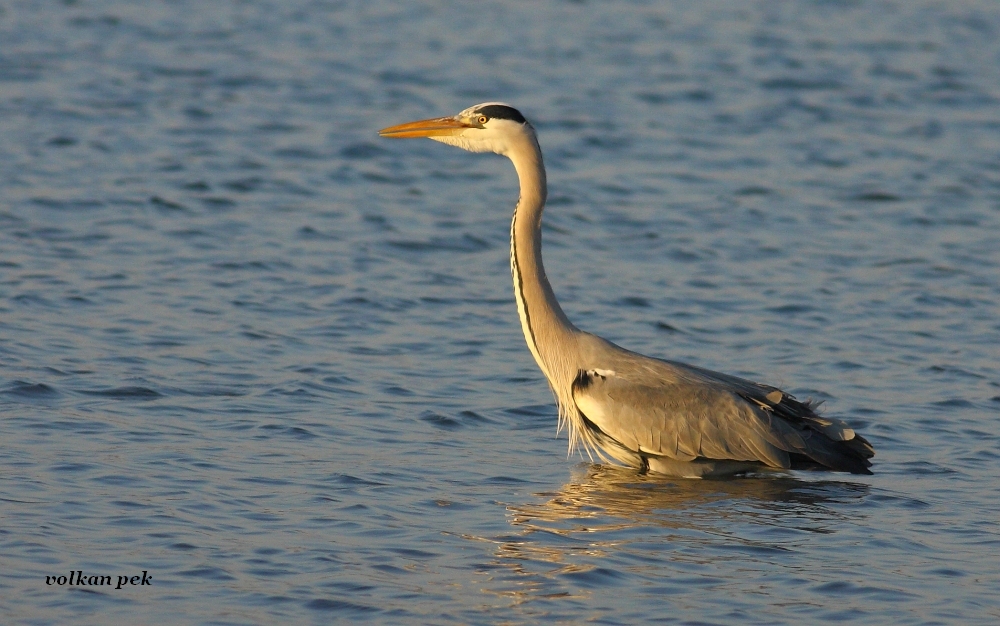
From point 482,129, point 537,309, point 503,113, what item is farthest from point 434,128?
point 537,309

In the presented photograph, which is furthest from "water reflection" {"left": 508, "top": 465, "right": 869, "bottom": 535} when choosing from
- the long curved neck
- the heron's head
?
the heron's head

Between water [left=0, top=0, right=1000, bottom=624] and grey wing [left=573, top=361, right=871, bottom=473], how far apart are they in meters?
0.23

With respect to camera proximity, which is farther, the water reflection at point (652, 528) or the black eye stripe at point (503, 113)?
the black eye stripe at point (503, 113)

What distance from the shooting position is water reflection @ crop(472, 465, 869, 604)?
6.76m

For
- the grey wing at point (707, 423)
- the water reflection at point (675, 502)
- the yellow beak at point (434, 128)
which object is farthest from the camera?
the yellow beak at point (434, 128)

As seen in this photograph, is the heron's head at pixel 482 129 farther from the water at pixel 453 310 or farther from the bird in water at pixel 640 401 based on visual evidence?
the water at pixel 453 310

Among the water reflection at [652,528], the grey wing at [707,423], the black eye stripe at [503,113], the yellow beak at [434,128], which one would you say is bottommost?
the water reflection at [652,528]

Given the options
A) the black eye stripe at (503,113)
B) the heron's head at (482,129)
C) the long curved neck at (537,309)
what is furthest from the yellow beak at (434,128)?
the long curved neck at (537,309)

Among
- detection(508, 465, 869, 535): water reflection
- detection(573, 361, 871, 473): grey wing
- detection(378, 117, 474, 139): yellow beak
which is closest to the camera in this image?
detection(508, 465, 869, 535): water reflection

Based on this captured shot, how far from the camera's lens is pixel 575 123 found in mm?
A: 18484

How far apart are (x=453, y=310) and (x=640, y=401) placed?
3.32 metres

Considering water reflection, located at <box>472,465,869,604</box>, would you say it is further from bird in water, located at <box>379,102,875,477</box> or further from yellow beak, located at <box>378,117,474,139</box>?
yellow beak, located at <box>378,117,474,139</box>

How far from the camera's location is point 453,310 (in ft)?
38.0

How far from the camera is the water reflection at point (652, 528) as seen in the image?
266 inches
